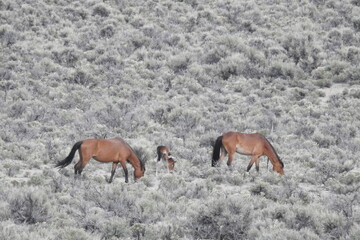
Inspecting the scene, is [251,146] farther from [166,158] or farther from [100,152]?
[100,152]

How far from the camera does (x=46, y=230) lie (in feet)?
21.8

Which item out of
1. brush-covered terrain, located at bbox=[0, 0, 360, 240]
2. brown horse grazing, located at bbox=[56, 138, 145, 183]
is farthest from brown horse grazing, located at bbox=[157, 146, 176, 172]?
brown horse grazing, located at bbox=[56, 138, 145, 183]

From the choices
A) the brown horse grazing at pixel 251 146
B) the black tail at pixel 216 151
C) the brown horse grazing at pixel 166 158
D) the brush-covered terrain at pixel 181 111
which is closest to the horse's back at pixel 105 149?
the brush-covered terrain at pixel 181 111

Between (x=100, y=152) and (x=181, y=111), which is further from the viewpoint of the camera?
(x=181, y=111)

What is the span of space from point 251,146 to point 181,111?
7.34 metres

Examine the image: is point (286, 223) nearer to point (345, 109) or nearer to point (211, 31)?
point (345, 109)

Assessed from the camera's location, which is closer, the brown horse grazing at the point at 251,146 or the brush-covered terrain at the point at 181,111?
the brush-covered terrain at the point at 181,111

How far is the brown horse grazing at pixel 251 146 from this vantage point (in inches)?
458

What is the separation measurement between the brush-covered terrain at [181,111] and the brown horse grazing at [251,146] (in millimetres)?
453

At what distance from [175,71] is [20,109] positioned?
32.2 feet

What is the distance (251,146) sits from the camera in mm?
11695

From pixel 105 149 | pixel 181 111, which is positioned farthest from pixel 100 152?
pixel 181 111

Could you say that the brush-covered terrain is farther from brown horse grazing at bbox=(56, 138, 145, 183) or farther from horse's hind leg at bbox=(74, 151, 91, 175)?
brown horse grazing at bbox=(56, 138, 145, 183)

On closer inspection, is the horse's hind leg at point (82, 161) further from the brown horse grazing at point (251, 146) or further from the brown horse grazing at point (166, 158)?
the brown horse grazing at point (251, 146)
